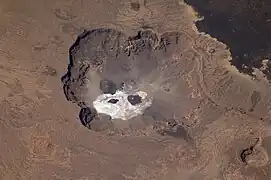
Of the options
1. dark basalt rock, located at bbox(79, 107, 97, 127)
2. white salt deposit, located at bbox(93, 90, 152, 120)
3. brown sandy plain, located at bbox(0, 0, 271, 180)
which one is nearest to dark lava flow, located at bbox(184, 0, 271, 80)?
brown sandy plain, located at bbox(0, 0, 271, 180)

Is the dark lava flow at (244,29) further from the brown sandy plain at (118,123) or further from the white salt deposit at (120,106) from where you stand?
the white salt deposit at (120,106)

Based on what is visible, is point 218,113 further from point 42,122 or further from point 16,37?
point 16,37

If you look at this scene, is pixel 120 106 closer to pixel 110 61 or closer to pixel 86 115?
pixel 86 115

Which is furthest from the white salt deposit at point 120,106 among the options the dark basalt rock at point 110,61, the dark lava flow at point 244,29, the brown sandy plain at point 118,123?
the dark lava flow at point 244,29

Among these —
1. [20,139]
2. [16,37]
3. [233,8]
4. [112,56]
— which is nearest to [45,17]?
[16,37]

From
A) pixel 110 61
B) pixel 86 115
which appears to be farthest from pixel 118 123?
pixel 110 61

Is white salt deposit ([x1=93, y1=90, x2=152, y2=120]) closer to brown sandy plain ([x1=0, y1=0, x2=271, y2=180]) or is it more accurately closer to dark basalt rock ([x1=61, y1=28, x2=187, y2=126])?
dark basalt rock ([x1=61, y1=28, x2=187, y2=126])
